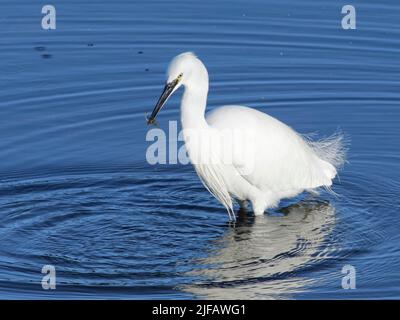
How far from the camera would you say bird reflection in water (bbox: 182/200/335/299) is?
8.61 metres

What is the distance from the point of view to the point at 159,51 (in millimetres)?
14453

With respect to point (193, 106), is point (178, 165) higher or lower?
higher

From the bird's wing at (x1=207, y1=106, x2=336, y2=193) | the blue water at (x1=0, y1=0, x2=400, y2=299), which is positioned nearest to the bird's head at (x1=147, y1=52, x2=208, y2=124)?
the bird's wing at (x1=207, y1=106, x2=336, y2=193)

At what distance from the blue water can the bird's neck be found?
3.48 feet

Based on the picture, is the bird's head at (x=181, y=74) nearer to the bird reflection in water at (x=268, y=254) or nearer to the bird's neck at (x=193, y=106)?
the bird's neck at (x=193, y=106)

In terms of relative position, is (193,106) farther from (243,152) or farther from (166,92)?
(243,152)

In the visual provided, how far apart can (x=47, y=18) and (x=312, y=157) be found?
5.47 m

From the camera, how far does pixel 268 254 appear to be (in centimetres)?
937

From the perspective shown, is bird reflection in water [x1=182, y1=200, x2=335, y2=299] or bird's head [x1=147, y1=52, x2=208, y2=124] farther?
bird's head [x1=147, y1=52, x2=208, y2=124]

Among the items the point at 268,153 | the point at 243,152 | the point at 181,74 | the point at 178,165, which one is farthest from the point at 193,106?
the point at 178,165

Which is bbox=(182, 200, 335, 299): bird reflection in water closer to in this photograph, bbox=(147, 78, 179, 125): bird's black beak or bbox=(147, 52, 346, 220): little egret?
bbox=(147, 52, 346, 220): little egret

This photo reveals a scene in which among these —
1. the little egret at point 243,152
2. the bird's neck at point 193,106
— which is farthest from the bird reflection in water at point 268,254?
the bird's neck at point 193,106

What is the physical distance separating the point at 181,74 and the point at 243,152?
4.14ft

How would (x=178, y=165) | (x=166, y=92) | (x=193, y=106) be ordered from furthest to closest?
(x=178, y=165), (x=193, y=106), (x=166, y=92)
